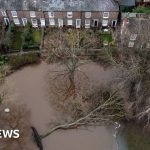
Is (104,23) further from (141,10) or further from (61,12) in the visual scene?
(61,12)

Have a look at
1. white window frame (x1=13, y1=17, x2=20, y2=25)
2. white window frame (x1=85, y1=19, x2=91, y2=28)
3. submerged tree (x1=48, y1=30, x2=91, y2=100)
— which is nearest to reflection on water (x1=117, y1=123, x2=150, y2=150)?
submerged tree (x1=48, y1=30, x2=91, y2=100)

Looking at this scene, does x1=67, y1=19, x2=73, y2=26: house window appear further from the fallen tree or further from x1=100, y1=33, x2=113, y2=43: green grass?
the fallen tree

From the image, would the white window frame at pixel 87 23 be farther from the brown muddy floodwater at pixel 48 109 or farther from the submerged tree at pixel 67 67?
the brown muddy floodwater at pixel 48 109

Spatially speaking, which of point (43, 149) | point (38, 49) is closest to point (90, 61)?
point (38, 49)

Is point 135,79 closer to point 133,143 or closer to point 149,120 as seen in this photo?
point 149,120

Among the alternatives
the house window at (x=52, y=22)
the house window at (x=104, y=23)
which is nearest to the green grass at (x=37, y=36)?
the house window at (x=52, y=22)

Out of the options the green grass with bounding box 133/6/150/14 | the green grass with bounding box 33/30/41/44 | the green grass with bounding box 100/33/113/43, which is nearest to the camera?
the green grass with bounding box 100/33/113/43
